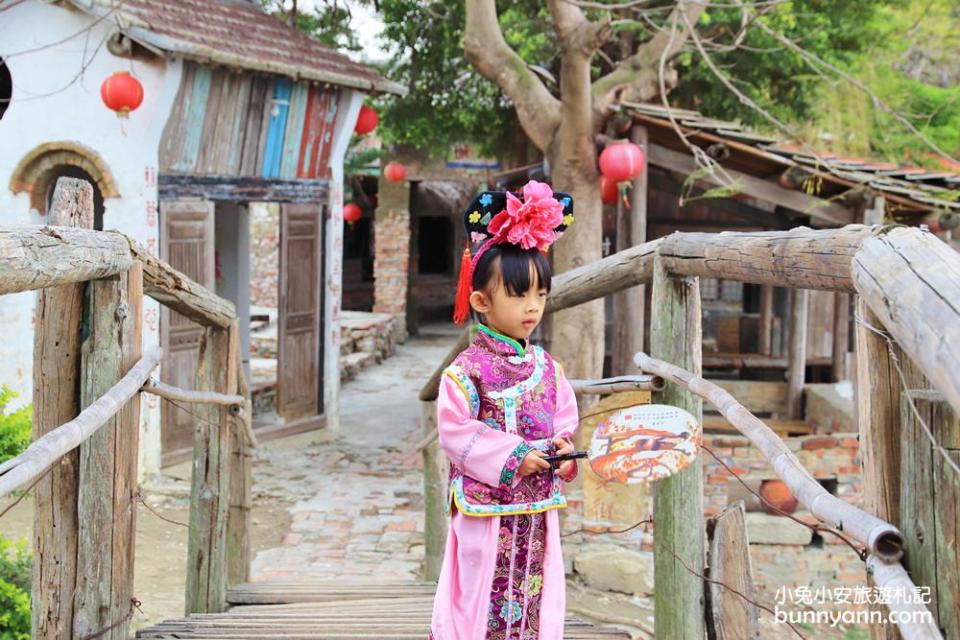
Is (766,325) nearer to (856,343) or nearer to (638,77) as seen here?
(638,77)

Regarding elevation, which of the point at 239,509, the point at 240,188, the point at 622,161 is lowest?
the point at 239,509

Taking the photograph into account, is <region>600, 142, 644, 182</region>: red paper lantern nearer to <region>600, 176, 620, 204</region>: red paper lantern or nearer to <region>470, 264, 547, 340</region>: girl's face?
<region>600, 176, 620, 204</region>: red paper lantern

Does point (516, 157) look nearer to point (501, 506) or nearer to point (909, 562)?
point (501, 506)

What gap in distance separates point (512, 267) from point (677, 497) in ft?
2.72

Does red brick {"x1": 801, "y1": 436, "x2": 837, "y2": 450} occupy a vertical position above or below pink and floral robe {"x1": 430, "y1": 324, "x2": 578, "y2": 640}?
below

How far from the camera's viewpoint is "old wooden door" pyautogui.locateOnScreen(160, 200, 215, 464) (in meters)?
8.35

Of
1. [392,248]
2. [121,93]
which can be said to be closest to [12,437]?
[121,93]

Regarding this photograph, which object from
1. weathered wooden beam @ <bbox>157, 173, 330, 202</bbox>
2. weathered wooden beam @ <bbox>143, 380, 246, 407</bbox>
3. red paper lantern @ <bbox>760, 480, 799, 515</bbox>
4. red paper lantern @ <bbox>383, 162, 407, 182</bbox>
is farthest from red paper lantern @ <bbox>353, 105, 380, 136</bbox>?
weathered wooden beam @ <bbox>143, 380, 246, 407</bbox>

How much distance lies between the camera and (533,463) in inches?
100

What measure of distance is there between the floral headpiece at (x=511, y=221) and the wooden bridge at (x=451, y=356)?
40cm

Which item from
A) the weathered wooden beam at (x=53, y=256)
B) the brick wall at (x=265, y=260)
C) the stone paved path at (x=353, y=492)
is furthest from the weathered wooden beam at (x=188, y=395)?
the brick wall at (x=265, y=260)

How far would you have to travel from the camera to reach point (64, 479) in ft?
8.73

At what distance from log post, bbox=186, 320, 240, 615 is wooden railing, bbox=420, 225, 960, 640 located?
5.16 ft

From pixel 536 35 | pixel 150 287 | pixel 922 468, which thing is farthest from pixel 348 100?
pixel 922 468
